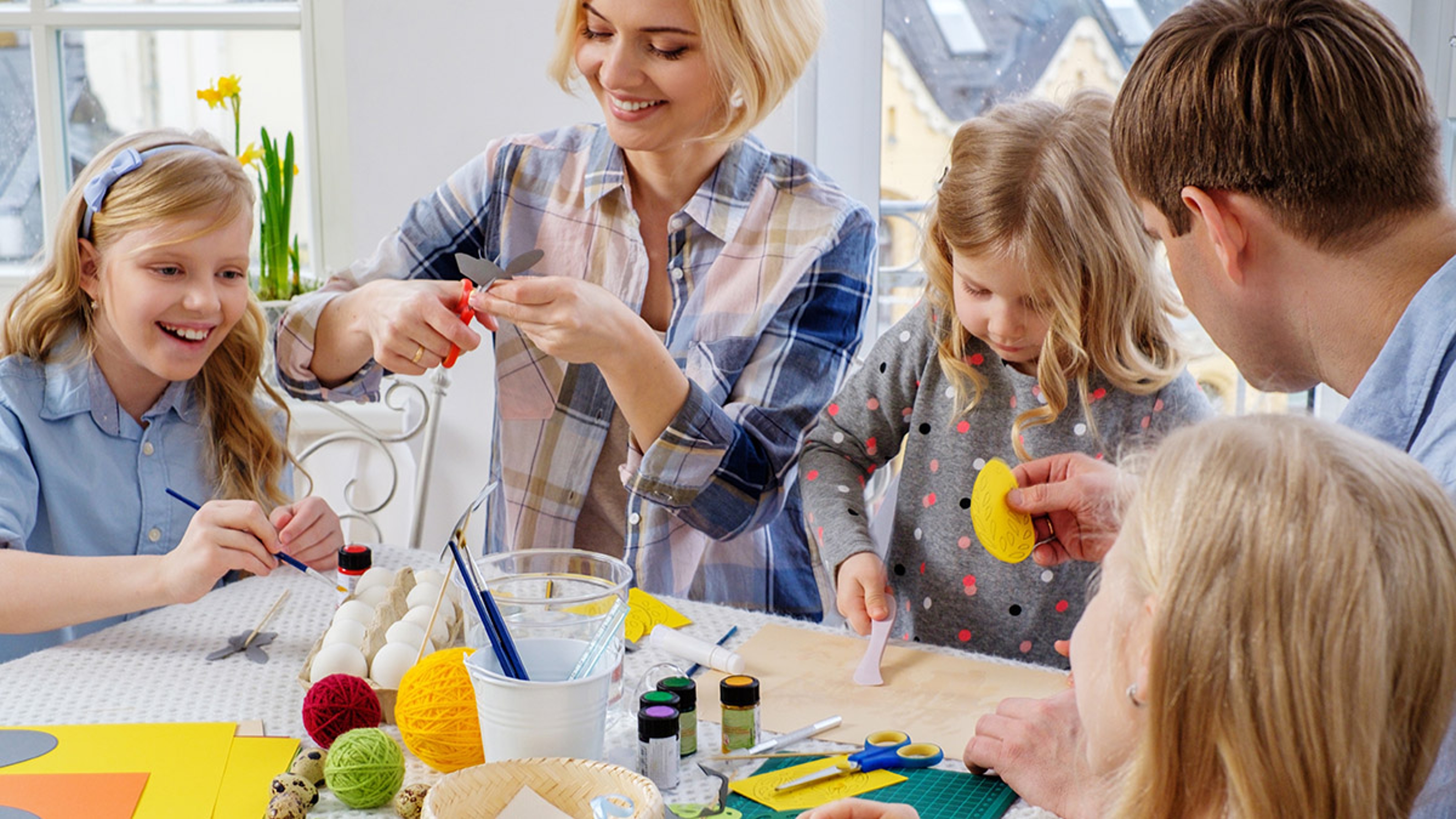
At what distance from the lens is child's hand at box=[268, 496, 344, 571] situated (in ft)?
4.74

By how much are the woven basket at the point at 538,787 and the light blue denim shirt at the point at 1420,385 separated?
59cm

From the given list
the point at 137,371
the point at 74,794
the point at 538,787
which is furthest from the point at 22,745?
the point at 137,371

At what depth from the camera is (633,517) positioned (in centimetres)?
163

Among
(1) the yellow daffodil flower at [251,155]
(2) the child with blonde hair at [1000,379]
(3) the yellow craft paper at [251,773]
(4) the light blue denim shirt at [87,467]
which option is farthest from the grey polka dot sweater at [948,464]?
(1) the yellow daffodil flower at [251,155]

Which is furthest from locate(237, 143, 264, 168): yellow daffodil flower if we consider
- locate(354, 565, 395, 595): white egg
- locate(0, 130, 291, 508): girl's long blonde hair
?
locate(354, 565, 395, 595): white egg

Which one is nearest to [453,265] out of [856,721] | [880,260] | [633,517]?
[633,517]

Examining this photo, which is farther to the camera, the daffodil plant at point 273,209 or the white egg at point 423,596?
the daffodil plant at point 273,209

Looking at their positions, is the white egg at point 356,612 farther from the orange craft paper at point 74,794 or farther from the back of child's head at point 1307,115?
the back of child's head at point 1307,115

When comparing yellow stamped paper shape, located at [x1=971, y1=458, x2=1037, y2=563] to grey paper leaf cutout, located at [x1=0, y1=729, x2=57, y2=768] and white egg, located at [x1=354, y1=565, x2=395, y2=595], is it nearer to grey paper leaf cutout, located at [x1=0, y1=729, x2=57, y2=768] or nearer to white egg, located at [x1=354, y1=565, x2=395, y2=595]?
white egg, located at [x1=354, y1=565, x2=395, y2=595]

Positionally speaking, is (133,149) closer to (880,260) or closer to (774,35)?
(774,35)

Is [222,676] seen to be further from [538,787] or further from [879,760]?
[879,760]

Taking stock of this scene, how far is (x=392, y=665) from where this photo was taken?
3.56 ft

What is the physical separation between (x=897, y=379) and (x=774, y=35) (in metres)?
0.47

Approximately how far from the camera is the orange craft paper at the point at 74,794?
0.93 metres
